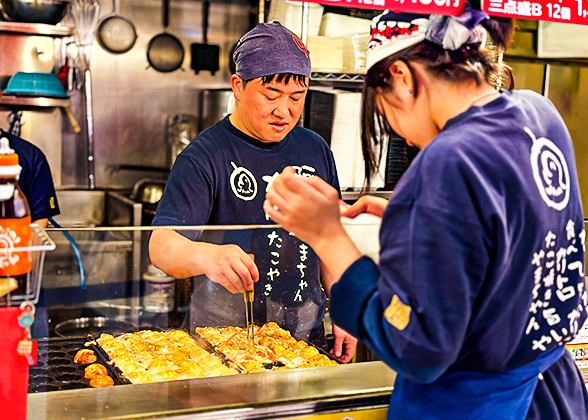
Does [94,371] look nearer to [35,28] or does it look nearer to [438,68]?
[438,68]

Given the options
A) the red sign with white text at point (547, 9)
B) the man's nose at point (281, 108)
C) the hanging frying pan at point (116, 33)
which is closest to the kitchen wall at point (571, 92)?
the red sign with white text at point (547, 9)

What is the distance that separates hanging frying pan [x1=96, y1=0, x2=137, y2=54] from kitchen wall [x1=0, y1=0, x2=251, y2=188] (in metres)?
0.04

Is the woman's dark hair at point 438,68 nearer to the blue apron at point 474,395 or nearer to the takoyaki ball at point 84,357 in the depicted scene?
the blue apron at point 474,395

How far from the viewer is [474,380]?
4.05 feet

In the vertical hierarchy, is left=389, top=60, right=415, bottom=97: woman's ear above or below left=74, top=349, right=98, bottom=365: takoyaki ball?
above

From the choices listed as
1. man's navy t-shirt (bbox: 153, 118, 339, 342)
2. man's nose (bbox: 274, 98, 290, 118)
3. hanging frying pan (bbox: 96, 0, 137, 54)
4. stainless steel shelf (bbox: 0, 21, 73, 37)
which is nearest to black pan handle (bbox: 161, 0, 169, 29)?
hanging frying pan (bbox: 96, 0, 137, 54)

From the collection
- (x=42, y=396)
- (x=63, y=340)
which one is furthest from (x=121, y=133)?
(x=42, y=396)

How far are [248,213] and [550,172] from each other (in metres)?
1.10

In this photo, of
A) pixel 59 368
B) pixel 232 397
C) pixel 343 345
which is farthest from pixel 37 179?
pixel 232 397

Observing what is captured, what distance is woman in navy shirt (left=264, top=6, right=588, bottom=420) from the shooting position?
1068mm

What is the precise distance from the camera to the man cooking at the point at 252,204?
5.70ft

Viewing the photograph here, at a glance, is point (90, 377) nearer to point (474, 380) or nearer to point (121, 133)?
point (474, 380)

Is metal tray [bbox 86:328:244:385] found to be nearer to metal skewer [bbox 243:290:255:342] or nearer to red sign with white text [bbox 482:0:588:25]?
metal skewer [bbox 243:290:255:342]

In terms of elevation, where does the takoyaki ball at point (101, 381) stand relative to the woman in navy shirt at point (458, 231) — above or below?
below
